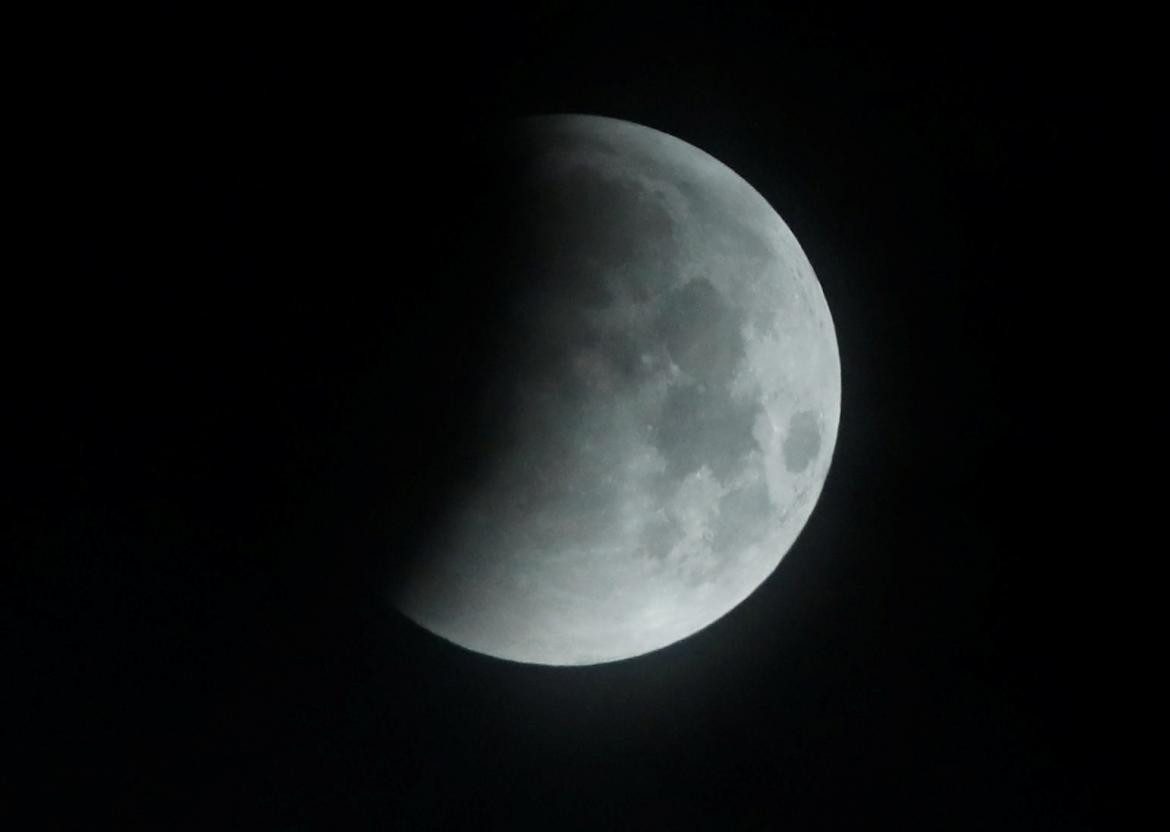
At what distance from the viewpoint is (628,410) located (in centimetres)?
439

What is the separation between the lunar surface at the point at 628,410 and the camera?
4387mm

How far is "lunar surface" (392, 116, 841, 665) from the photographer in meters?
4.39

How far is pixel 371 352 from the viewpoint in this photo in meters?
4.35

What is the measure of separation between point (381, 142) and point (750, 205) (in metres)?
1.91

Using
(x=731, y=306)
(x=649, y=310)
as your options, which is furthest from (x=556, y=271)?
(x=731, y=306)

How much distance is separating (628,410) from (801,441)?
1.15 metres

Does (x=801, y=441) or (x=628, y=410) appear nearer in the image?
(x=628, y=410)

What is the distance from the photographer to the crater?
16.4 feet

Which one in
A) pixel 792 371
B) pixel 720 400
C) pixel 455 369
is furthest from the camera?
pixel 792 371

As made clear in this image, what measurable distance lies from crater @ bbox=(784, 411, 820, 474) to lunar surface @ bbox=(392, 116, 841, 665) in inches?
0.5

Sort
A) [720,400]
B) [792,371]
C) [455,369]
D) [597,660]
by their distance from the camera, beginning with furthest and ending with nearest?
[597,660] < [792,371] < [720,400] < [455,369]

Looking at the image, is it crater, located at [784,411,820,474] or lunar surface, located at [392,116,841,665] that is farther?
crater, located at [784,411,820,474]

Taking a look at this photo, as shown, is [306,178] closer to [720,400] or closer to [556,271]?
[556,271]

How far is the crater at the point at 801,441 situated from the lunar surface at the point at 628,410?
0.04ft
